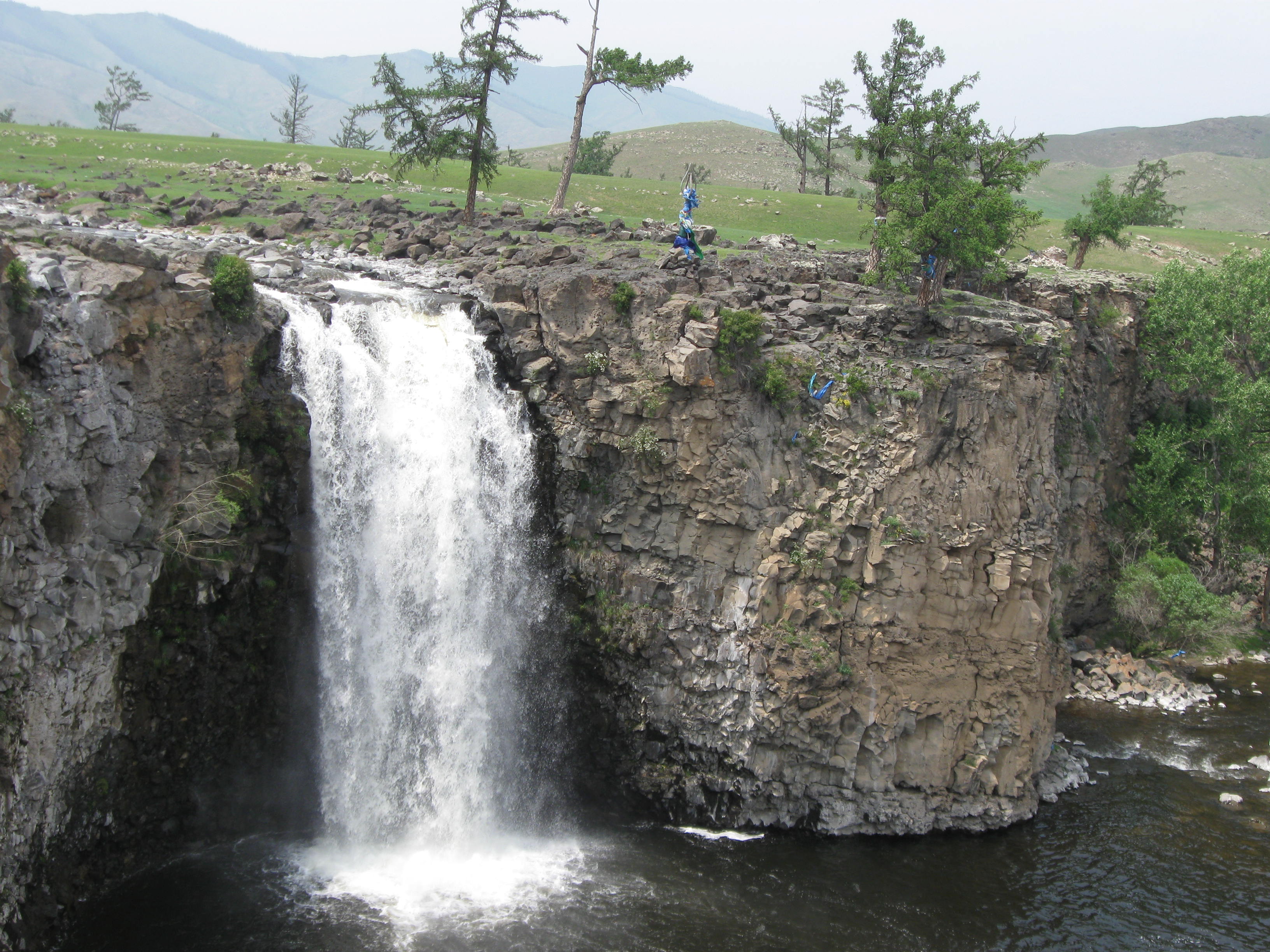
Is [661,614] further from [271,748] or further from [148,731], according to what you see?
[148,731]

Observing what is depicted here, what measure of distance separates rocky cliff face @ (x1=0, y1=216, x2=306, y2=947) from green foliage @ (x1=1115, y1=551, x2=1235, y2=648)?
3043 cm

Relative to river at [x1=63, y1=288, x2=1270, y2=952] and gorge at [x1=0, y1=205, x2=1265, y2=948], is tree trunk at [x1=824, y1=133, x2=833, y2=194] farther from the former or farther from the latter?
river at [x1=63, y1=288, x2=1270, y2=952]

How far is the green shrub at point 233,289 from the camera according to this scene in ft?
69.5

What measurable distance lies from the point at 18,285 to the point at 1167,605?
1474 inches

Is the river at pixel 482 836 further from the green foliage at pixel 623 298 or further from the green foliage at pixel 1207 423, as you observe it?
the green foliage at pixel 1207 423

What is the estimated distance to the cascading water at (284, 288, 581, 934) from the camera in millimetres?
21656

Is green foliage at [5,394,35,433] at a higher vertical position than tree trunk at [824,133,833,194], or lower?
lower

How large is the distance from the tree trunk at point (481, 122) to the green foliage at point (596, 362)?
13769mm

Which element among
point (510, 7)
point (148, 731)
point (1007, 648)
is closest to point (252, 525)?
point (148, 731)

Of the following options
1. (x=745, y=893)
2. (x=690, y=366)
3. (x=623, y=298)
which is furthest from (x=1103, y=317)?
(x=745, y=893)

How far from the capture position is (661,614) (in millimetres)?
24391

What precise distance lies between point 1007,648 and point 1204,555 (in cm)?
2038

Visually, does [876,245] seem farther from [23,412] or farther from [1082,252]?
[23,412]

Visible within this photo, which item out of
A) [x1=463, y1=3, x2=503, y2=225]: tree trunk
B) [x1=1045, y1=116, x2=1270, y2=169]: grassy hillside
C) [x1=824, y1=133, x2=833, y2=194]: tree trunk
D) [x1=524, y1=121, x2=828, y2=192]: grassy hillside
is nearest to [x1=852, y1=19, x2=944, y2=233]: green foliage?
[x1=463, y1=3, x2=503, y2=225]: tree trunk
